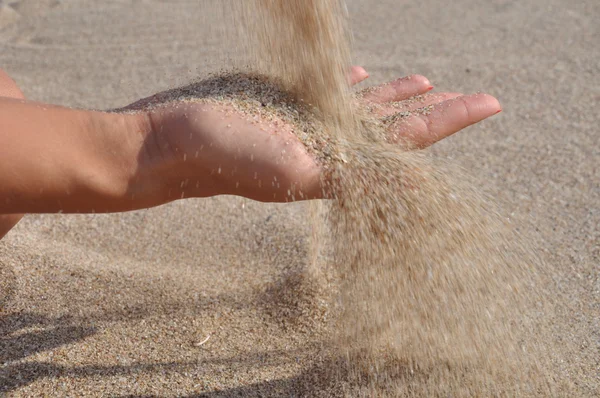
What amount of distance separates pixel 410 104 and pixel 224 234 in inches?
35.1

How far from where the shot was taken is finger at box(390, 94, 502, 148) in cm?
A: 166

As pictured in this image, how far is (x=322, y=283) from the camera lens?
1.97 metres

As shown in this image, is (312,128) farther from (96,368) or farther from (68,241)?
(68,241)

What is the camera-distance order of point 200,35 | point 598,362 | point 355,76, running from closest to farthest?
point 598,362, point 355,76, point 200,35

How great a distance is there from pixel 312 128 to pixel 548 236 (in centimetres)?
115

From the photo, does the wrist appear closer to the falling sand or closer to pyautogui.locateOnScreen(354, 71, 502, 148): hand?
the falling sand

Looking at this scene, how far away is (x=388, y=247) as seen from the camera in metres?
1.49

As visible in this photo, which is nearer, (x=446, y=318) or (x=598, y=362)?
(x=446, y=318)

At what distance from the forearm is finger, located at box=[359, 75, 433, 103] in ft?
2.65

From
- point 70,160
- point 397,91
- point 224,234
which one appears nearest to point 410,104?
point 397,91

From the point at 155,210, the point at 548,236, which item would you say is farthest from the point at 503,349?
the point at 155,210

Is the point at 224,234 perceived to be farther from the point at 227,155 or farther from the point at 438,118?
the point at 438,118

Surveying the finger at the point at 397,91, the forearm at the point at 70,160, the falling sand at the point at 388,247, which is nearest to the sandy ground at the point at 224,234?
the falling sand at the point at 388,247

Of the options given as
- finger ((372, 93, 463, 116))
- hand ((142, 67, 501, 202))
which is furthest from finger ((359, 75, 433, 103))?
hand ((142, 67, 501, 202))
